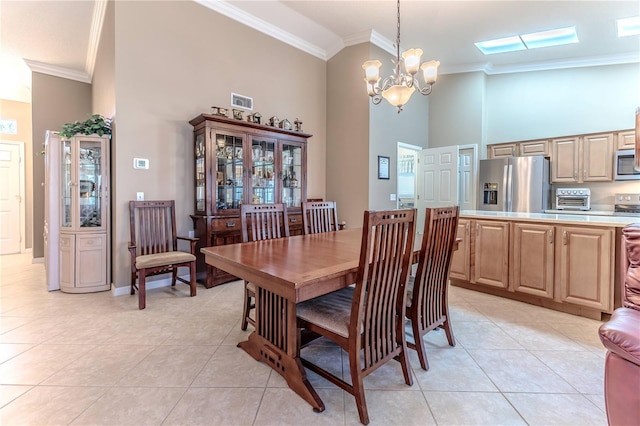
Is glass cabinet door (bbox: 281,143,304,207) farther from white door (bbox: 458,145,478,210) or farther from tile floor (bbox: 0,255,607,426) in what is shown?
white door (bbox: 458,145,478,210)

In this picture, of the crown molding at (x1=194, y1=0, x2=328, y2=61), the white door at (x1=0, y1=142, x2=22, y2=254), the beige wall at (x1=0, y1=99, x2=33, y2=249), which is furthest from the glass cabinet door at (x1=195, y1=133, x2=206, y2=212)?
the white door at (x1=0, y1=142, x2=22, y2=254)

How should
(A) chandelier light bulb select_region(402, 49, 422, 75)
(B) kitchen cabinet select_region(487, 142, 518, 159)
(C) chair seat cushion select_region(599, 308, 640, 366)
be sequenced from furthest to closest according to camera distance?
(B) kitchen cabinet select_region(487, 142, 518, 159), (A) chandelier light bulb select_region(402, 49, 422, 75), (C) chair seat cushion select_region(599, 308, 640, 366)

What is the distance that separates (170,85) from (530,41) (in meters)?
5.34

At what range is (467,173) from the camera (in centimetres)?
554

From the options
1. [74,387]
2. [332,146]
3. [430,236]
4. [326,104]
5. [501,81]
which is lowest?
[74,387]

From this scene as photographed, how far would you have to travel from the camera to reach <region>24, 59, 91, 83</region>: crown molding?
193 inches

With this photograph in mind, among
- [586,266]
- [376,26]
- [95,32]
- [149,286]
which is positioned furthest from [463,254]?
[95,32]

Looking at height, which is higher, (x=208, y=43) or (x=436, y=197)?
(x=208, y=43)

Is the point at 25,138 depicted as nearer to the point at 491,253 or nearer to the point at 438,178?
the point at 438,178

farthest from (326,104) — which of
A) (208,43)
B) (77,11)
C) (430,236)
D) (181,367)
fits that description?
(181,367)

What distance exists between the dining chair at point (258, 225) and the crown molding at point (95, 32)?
3337 millimetres

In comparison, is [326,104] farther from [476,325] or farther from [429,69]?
[476,325]

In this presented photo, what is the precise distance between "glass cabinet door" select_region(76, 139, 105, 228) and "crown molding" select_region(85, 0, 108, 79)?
69.5 inches

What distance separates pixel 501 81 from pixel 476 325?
5.03 metres
